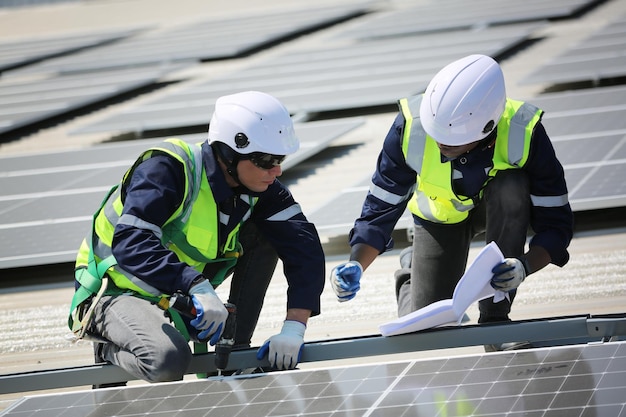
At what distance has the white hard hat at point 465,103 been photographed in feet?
17.2

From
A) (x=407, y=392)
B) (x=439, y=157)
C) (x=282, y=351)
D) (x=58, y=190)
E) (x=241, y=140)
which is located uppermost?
(x=241, y=140)

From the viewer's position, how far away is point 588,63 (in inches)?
544

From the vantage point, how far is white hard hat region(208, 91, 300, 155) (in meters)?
5.21

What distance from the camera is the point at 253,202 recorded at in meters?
5.49

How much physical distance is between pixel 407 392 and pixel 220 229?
169cm

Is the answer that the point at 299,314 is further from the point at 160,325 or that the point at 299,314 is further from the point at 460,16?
the point at 460,16

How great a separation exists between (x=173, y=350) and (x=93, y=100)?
1140 centimetres

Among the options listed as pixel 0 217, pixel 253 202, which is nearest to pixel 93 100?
pixel 0 217

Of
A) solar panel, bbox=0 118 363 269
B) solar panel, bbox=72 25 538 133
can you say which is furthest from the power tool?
solar panel, bbox=72 25 538 133

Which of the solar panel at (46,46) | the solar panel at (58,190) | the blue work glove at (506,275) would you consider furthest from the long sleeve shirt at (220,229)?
the solar panel at (46,46)

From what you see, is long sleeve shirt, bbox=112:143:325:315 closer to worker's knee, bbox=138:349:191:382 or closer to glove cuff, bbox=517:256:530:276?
worker's knee, bbox=138:349:191:382

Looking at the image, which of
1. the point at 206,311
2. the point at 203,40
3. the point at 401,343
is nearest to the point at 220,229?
the point at 206,311

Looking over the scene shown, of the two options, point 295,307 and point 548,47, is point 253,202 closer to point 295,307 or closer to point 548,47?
point 295,307

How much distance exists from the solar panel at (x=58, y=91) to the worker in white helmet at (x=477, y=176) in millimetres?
9345
